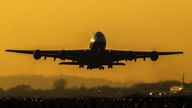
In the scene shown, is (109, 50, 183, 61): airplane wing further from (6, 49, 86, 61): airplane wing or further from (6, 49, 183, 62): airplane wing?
(6, 49, 86, 61): airplane wing

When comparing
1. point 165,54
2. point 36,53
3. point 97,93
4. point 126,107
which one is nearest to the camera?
point 126,107

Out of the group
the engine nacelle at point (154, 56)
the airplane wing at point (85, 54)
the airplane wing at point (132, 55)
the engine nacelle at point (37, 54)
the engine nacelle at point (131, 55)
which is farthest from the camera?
the engine nacelle at point (154, 56)

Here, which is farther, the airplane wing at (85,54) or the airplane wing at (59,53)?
the airplane wing at (85,54)

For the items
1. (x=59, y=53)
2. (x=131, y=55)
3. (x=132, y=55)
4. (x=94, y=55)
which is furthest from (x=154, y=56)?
(x=59, y=53)

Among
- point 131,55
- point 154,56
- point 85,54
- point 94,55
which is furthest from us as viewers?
point 154,56

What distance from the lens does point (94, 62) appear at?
460ft

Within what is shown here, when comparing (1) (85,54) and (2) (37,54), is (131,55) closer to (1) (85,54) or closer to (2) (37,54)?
(1) (85,54)

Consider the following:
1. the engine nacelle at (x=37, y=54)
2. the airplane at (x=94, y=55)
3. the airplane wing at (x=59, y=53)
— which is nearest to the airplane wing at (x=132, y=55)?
the airplane at (x=94, y=55)

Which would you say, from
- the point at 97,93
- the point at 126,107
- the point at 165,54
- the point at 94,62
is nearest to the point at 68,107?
the point at 126,107

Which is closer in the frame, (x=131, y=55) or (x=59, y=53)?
(x=59, y=53)

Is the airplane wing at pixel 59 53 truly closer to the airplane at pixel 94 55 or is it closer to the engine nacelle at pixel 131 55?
the airplane at pixel 94 55

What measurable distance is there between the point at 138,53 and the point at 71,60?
14.4 metres

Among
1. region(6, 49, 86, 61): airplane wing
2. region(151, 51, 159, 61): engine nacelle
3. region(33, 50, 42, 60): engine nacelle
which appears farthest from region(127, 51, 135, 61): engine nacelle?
region(33, 50, 42, 60): engine nacelle

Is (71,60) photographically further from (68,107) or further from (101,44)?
(68,107)
